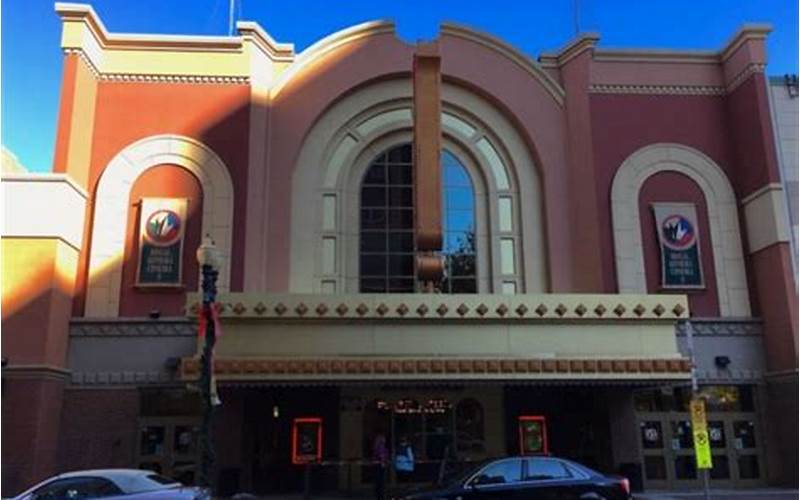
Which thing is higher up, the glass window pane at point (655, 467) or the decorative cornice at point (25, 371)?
the decorative cornice at point (25, 371)

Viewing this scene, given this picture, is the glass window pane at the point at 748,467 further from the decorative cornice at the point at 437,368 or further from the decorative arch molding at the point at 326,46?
the decorative arch molding at the point at 326,46

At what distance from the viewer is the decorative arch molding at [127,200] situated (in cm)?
2209

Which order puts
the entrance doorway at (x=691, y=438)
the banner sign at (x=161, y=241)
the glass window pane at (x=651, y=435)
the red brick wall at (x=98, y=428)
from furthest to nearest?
1. the glass window pane at (x=651, y=435)
2. the entrance doorway at (x=691, y=438)
3. the banner sign at (x=161, y=241)
4. the red brick wall at (x=98, y=428)

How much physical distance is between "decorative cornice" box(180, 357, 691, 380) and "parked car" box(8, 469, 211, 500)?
5.95 meters

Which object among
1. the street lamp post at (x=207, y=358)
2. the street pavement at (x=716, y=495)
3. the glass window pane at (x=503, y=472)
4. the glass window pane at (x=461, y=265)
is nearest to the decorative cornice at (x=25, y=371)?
the street pavement at (x=716, y=495)

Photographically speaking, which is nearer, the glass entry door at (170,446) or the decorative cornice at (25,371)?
the decorative cornice at (25,371)

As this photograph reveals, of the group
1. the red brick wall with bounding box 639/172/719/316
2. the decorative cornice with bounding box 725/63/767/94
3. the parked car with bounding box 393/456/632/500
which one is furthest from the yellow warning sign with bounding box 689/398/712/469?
the decorative cornice with bounding box 725/63/767/94

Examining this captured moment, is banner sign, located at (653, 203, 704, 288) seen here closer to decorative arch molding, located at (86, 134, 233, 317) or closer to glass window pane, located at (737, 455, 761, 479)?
glass window pane, located at (737, 455, 761, 479)

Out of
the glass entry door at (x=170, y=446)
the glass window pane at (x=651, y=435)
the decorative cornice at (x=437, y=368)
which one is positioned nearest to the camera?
the decorative cornice at (x=437, y=368)

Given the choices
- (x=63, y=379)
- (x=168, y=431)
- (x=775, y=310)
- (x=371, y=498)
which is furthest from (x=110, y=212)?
(x=775, y=310)

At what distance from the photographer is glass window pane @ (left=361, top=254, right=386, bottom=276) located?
2386 cm

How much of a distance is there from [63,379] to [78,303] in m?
2.26

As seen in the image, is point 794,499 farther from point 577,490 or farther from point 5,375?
point 5,375

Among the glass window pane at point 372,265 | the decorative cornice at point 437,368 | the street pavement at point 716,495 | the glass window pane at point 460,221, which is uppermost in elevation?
the glass window pane at point 460,221
